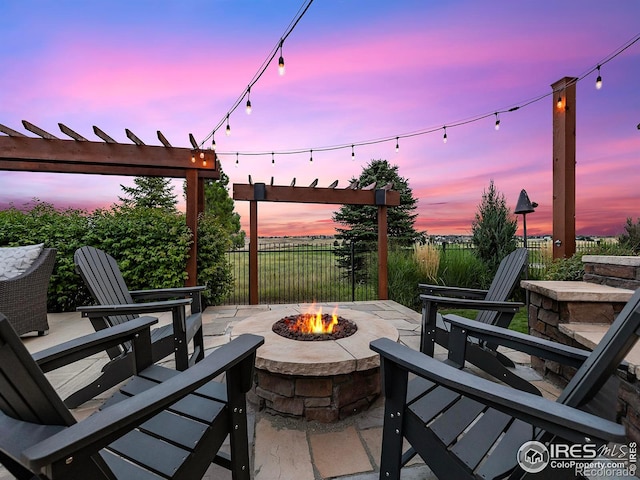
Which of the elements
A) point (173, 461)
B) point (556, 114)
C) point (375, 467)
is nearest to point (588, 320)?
point (375, 467)

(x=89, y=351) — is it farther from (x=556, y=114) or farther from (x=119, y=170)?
(x=556, y=114)

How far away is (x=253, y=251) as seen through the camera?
190 inches

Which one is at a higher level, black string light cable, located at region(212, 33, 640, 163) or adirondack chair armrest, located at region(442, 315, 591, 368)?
black string light cable, located at region(212, 33, 640, 163)

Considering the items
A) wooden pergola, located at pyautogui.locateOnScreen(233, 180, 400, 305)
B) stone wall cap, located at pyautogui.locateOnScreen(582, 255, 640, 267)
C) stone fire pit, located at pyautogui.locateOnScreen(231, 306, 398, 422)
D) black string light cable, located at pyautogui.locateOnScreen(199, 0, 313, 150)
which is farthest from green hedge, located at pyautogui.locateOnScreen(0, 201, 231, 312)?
stone wall cap, located at pyautogui.locateOnScreen(582, 255, 640, 267)

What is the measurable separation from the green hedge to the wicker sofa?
91cm

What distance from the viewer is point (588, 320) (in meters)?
2.06

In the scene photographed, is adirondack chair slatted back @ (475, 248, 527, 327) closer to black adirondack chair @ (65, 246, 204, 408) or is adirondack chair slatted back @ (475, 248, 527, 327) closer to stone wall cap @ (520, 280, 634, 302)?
stone wall cap @ (520, 280, 634, 302)

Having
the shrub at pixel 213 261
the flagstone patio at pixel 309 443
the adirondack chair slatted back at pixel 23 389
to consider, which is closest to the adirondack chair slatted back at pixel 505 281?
the flagstone patio at pixel 309 443

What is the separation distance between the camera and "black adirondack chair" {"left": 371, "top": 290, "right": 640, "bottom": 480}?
29.0 inches

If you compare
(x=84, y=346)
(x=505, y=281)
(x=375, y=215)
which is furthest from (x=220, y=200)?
(x=84, y=346)

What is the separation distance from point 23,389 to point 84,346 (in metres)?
0.55

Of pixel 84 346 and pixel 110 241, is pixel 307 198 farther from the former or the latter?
pixel 84 346

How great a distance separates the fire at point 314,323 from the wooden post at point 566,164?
13.4ft

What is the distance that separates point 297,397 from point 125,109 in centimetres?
655
